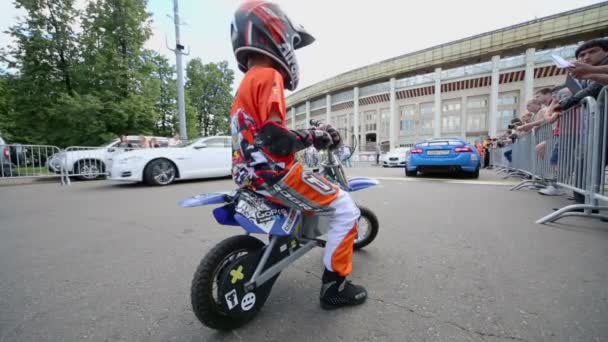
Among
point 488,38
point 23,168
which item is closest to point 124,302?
point 23,168

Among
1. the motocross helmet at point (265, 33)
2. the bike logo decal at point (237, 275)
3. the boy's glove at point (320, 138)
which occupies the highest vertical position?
the motocross helmet at point (265, 33)

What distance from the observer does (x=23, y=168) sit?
925cm

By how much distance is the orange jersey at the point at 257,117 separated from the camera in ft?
4.71

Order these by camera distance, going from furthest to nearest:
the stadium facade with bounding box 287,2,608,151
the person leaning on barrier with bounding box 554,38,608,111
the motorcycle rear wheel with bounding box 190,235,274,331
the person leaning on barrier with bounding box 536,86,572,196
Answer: the stadium facade with bounding box 287,2,608,151 → the person leaning on barrier with bounding box 536,86,572,196 → the person leaning on barrier with bounding box 554,38,608,111 → the motorcycle rear wheel with bounding box 190,235,274,331

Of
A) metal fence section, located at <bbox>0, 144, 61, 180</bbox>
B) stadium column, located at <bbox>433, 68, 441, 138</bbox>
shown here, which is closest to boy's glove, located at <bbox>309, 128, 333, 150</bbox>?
metal fence section, located at <bbox>0, 144, 61, 180</bbox>

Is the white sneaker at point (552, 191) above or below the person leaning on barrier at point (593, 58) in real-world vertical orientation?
below

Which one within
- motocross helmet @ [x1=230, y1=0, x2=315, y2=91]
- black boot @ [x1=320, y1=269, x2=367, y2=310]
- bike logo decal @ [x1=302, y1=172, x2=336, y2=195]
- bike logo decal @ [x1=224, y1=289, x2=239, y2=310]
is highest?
motocross helmet @ [x1=230, y1=0, x2=315, y2=91]

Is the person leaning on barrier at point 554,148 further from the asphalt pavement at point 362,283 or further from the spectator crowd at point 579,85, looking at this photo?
the asphalt pavement at point 362,283

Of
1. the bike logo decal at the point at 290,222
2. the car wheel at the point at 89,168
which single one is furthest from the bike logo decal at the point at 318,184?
the car wheel at the point at 89,168

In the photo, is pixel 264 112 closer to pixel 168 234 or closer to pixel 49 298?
pixel 49 298

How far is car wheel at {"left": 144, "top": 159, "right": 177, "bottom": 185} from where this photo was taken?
7.46m

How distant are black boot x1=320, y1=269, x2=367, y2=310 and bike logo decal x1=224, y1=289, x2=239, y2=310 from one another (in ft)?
1.71

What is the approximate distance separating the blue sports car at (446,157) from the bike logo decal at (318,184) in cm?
756

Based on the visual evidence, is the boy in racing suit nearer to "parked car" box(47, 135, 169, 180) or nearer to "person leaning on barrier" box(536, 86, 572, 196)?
"person leaning on barrier" box(536, 86, 572, 196)
